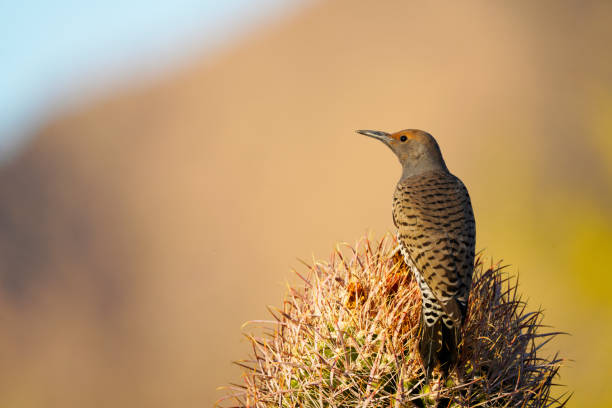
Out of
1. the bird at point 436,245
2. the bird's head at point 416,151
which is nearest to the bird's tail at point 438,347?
the bird at point 436,245

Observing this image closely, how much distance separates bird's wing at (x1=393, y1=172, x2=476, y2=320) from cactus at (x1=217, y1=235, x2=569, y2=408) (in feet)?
0.50

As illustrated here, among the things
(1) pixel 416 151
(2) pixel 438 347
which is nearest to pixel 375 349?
(2) pixel 438 347

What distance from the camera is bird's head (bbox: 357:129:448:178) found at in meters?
4.27

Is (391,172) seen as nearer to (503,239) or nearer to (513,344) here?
(503,239)

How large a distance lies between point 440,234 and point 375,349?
804 millimetres

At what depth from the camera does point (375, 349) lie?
301 cm

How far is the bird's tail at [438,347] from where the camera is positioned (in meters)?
2.87

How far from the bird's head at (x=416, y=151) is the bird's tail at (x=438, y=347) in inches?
62.6

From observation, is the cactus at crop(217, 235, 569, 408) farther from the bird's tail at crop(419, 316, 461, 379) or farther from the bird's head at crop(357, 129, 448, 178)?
the bird's head at crop(357, 129, 448, 178)

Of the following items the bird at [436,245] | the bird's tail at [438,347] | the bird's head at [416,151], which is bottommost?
the bird's tail at [438,347]

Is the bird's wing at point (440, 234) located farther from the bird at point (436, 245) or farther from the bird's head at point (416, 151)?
the bird's head at point (416, 151)

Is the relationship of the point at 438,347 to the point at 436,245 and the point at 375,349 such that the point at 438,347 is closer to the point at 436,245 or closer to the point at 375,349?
the point at 375,349

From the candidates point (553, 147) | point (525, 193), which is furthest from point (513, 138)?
point (525, 193)

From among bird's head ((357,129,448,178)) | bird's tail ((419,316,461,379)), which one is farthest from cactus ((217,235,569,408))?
bird's head ((357,129,448,178))
